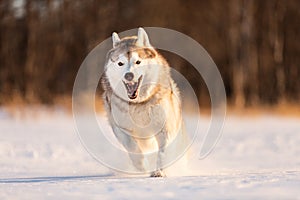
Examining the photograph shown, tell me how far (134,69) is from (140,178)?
1178mm

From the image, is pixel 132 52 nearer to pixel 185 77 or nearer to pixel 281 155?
pixel 281 155

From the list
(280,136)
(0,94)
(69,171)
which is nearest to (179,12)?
(0,94)

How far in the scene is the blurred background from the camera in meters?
23.2

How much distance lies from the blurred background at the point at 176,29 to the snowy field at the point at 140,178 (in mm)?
5739

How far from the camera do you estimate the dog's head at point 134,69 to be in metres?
6.08

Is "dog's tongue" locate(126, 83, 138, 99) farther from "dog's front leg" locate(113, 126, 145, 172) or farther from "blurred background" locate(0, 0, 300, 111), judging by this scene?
"blurred background" locate(0, 0, 300, 111)

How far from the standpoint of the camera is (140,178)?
5.53 metres

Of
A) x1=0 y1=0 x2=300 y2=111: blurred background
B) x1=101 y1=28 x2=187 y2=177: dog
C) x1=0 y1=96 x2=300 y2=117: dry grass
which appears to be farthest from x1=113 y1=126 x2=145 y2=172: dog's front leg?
x1=0 y1=0 x2=300 y2=111: blurred background

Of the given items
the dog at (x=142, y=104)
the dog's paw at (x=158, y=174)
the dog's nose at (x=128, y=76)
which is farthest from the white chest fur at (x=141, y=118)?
the dog's paw at (x=158, y=174)

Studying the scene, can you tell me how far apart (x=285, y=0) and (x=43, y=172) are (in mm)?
21547

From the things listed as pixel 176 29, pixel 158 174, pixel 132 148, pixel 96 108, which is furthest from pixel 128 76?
pixel 176 29

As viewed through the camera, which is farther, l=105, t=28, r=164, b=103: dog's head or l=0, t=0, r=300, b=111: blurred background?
l=0, t=0, r=300, b=111: blurred background

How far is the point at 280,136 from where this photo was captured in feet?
41.9

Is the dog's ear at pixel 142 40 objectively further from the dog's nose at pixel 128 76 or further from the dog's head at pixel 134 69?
the dog's nose at pixel 128 76
